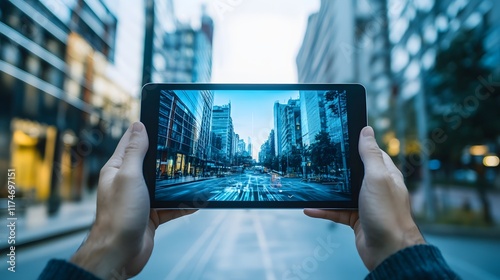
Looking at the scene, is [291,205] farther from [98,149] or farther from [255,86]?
[98,149]

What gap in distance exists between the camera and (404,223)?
1.18 metres

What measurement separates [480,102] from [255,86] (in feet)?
27.2

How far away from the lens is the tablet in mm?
1486

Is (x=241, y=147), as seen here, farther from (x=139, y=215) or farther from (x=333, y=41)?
(x=333, y=41)

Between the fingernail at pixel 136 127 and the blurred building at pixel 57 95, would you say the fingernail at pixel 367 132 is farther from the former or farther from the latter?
the blurred building at pixel 57 95

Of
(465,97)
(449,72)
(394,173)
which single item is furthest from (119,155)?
(449,72)

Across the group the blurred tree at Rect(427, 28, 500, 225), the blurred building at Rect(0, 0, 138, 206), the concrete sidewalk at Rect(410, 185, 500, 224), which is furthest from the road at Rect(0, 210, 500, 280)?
the blurred building at Rect(0, 0, 138, 206)

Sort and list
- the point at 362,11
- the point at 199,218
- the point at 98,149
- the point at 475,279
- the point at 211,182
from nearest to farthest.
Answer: the point at 211,182 → the point at 475,279 → the point at 199,218 → the point at 362,11 → the point at 98,149

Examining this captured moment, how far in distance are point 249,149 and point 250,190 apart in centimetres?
21

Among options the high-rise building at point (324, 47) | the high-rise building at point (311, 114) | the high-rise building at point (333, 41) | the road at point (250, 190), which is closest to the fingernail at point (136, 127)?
the road at point (250, 190)

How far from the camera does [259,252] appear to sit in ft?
Result: 13.6

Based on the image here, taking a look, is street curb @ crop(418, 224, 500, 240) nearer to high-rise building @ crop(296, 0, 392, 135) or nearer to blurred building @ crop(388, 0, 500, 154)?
blurred building @ crop(388, 0, 500, 154)

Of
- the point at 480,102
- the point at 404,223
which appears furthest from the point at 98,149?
the point at 404,223

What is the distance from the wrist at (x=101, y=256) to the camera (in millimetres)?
1008
